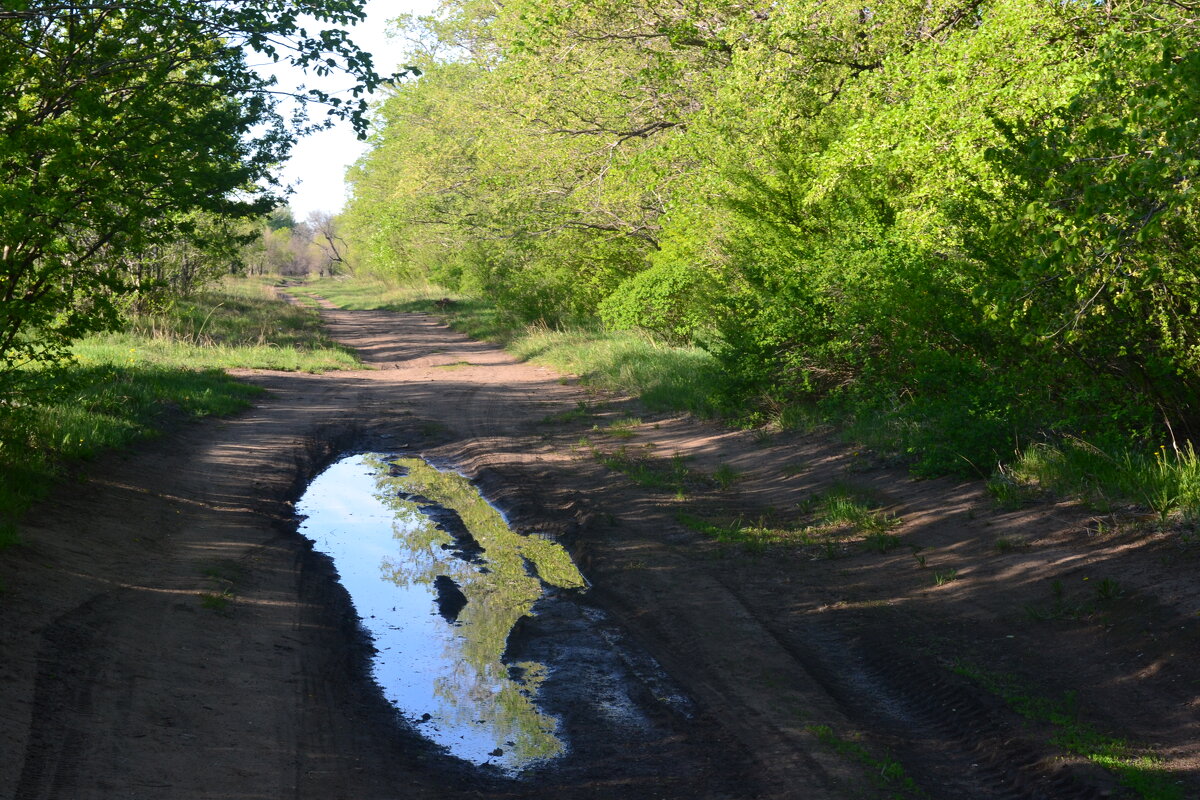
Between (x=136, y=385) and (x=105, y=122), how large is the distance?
6415 mm

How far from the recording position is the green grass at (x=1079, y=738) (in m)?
4.44

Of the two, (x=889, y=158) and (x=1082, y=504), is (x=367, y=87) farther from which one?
(x=1082, y=504)

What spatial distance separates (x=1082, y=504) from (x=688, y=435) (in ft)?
21.2

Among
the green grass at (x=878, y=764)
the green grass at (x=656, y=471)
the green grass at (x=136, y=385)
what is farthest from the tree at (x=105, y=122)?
the green grass at (x=878, y=764)

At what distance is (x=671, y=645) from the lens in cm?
648

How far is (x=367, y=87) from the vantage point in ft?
31.7

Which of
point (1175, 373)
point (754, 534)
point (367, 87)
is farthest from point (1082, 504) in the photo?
point (367, 87)

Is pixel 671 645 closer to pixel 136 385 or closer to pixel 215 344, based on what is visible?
pixel 136 385

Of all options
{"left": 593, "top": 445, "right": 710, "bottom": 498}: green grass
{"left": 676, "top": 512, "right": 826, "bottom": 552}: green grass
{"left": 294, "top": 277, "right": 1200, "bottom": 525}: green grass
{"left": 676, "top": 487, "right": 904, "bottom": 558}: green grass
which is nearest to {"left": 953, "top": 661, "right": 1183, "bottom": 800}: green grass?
{"left": 294, "top": 277, "right": 1200, "bottom": 525}: green grass

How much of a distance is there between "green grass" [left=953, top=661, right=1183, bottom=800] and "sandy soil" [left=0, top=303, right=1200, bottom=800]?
0.14ft

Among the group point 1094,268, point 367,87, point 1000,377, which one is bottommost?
point 1000,377

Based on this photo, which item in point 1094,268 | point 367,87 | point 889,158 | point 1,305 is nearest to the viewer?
point 1094,268

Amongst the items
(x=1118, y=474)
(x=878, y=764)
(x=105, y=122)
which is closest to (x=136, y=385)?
(x=105, y=122)

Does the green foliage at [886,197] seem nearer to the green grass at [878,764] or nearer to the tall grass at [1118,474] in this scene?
the tall grass at [1118,474]
